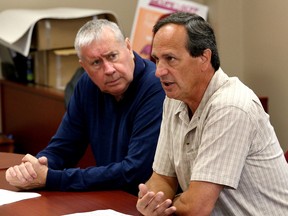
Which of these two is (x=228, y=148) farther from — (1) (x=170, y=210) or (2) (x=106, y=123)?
(2) (x=106, y=123)

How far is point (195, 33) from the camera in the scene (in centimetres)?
181

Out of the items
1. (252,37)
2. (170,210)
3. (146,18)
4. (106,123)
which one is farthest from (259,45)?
(170,210)

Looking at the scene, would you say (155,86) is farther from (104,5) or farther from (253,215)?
(104,5)

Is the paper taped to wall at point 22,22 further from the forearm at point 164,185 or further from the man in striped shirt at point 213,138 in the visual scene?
the man in striped shirt at point 213,138

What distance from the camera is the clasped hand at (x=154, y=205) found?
5.90 ft

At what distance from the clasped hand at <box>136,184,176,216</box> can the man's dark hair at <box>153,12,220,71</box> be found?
446 mm

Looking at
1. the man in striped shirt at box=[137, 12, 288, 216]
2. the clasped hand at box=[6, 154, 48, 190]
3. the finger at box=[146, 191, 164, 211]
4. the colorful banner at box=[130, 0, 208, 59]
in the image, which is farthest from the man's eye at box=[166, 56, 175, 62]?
the colorful banner at box=[130, 0, 208, 59]

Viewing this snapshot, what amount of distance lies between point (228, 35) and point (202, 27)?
2.79m

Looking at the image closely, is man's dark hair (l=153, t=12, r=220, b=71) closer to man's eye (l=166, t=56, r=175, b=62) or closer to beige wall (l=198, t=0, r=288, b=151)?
man's eye (l=166, t=56, r=175, b=62)

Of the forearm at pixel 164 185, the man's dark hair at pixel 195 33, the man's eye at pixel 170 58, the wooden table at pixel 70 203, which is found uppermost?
the man's dark hair at pixel 195 33

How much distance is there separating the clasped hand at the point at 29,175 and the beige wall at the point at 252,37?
227 centimetres

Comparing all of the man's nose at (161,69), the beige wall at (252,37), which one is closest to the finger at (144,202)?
the man's nose at (161,69)

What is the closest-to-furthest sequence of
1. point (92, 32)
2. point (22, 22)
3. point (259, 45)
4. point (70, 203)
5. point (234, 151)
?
point (234, 151)
point (70, 203)
point (92, 32)
point (22, 22)
point (259, 45)

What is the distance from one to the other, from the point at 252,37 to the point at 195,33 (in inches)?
107
